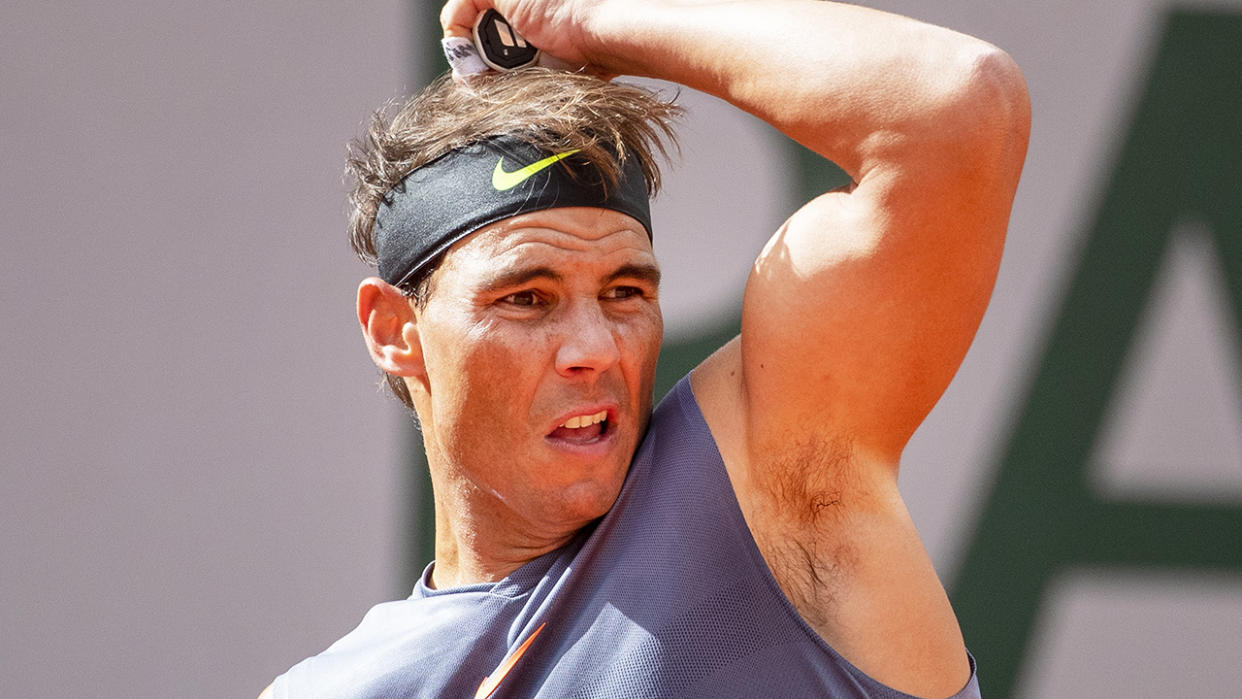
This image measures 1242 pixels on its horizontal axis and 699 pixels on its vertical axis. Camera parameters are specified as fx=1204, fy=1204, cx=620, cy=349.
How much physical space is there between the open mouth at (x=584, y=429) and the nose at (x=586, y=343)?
52mm

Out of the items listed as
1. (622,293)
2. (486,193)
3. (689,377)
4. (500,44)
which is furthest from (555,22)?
(689,377)

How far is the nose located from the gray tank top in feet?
0.44

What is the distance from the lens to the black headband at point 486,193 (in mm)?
1374

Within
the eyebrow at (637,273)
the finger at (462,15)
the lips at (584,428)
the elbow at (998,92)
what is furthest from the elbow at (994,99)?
the finger at (462,15)

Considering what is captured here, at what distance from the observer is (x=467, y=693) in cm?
134

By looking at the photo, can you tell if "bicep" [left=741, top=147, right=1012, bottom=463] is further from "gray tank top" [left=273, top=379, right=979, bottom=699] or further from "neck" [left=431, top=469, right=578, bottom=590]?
"neck" [left=431, top=469, right=578, bottom=590]

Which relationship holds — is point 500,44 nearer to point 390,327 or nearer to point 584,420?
point 390,327

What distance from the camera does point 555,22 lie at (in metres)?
1.43

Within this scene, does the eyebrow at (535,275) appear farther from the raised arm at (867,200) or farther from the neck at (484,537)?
the neck at (484,537)

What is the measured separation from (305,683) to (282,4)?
1748 mm

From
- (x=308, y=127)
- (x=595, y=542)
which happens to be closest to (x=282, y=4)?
(x=308, y=127)

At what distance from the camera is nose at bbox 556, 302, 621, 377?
4.28ft

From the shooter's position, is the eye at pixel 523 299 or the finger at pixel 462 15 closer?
the eye at pixel 523 299

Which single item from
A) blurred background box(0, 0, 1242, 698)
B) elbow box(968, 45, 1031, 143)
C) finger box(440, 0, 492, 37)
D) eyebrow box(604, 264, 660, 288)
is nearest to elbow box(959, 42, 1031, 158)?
elbow box(968, 45, 1031, 143)
